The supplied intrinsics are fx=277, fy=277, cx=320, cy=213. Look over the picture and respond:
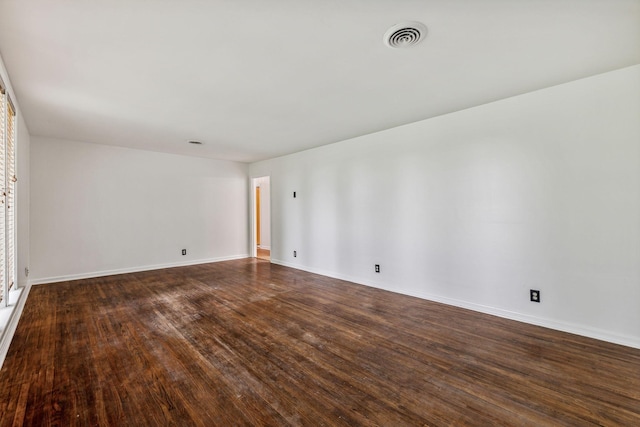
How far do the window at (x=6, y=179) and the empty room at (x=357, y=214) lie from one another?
42mm

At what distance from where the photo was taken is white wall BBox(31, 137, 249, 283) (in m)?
4.55

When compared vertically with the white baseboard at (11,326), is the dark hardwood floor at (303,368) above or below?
below

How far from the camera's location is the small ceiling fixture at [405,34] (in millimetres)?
1774

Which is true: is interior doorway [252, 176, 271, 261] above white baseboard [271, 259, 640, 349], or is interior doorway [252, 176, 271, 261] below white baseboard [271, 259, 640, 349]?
above

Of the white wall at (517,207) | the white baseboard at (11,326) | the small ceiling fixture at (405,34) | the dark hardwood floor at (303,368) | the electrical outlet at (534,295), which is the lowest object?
the dark hardwood floor at (303,368)

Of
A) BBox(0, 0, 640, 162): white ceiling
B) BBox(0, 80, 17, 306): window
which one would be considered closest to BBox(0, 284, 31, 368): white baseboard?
BBox(0, 80, 17, 306): window

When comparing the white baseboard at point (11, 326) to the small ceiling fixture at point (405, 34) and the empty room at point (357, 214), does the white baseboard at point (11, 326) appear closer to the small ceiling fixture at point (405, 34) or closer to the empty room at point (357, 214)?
the empty room at point (357, 214)

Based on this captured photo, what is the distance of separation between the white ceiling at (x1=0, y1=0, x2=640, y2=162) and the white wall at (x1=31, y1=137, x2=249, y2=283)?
1.42 metres

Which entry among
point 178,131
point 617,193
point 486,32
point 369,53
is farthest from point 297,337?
point 178,131

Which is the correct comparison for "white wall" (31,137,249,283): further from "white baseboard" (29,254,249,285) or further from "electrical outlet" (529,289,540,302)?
"electrical outlet" (529,289,540,302)

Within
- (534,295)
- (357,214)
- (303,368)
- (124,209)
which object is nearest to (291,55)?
(303,368)

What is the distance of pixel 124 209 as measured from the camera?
5246 millimetres

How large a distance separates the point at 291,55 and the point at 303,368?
7.79 feet

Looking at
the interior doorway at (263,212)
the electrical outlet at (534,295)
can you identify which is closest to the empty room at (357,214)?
the electrical outlet at (534,295)
